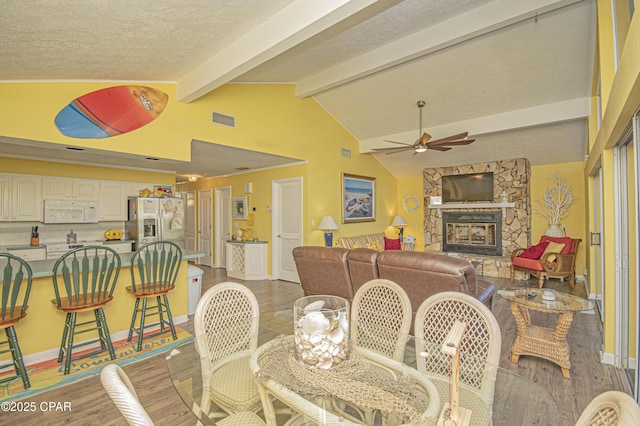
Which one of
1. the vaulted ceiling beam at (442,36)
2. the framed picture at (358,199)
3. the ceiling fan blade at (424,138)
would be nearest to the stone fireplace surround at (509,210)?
the framed picture at (358,199)

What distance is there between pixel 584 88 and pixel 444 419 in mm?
5582

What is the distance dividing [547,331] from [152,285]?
13.3 ft

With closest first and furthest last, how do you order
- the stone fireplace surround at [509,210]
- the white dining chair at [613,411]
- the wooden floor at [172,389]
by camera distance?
the white dining chair at [613,411]
the wooden floor at [172,389]
the stone fireplace surround at [509,210]

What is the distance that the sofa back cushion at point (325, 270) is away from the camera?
3311 millimetres

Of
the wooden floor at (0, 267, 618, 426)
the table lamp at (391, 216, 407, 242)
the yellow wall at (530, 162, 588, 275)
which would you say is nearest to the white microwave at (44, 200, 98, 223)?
the wooden floor at (0, 267, 618, 426)

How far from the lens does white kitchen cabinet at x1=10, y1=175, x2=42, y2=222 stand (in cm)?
419

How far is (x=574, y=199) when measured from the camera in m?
6.29

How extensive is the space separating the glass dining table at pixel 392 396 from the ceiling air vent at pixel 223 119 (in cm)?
341

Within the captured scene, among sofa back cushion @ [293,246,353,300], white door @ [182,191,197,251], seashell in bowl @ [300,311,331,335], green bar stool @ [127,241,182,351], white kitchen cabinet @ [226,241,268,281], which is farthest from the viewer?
white door @ [182,191,197,251]

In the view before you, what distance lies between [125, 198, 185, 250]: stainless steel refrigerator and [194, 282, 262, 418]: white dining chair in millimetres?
3092

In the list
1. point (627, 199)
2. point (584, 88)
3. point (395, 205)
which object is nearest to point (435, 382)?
point (627, 199)

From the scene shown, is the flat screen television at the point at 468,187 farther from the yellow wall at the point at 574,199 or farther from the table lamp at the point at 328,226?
the table lamp at the point at 328,226

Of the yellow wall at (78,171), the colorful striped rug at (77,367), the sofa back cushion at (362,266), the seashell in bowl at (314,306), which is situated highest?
the yellow wall at (78,171)

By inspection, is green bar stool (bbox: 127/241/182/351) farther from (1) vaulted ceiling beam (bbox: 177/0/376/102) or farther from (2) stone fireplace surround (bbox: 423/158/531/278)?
(2) stone fireplace surround (bbox: 423/158/531/278)
